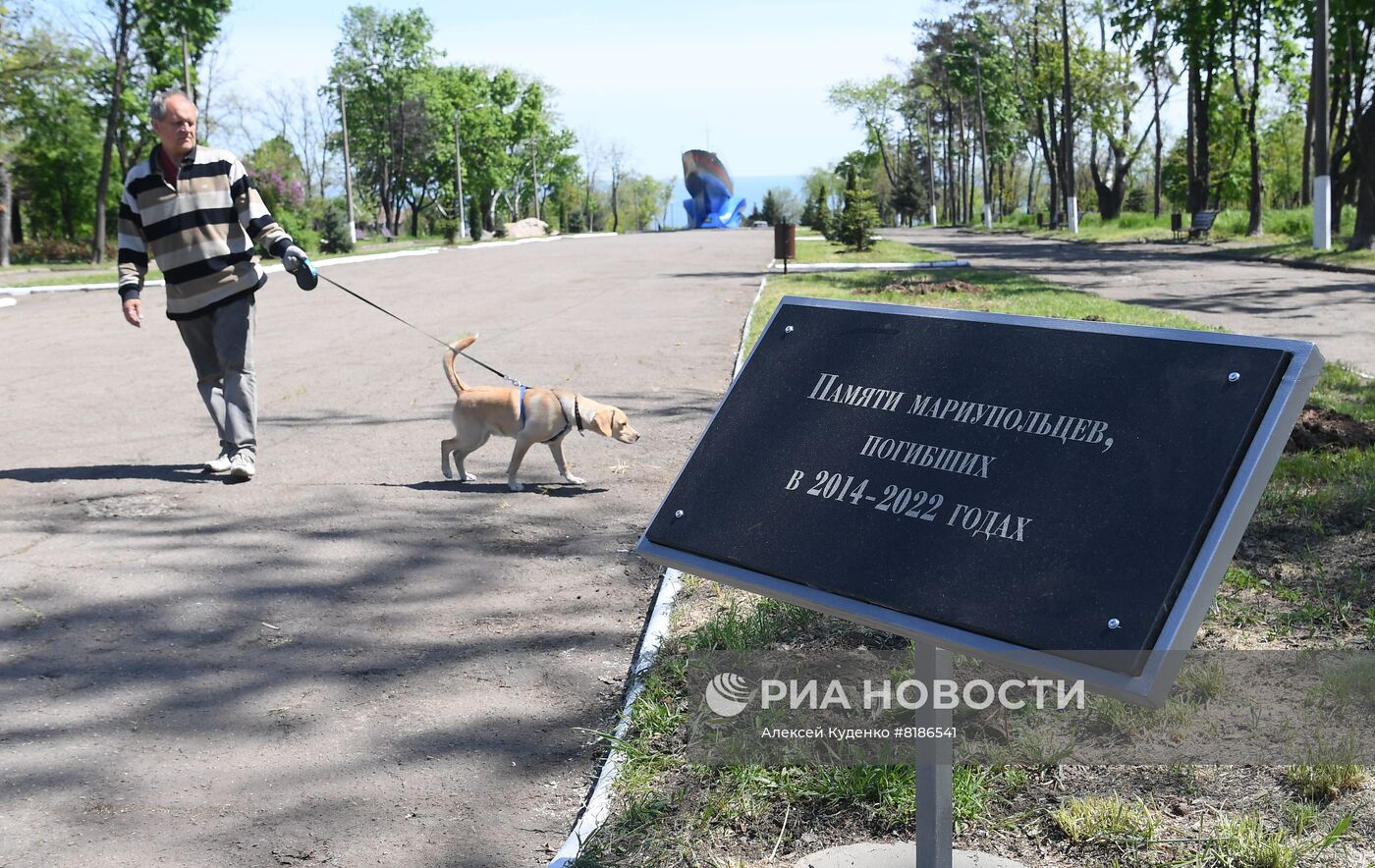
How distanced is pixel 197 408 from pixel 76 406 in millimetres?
1077

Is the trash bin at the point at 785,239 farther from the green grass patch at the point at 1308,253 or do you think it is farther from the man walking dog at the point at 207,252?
the man walking dog at the point at 207,252

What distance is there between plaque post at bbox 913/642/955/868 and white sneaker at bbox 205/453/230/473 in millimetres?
5329

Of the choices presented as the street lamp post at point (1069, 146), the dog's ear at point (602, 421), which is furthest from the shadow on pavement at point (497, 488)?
the street lamp post at point (1069, 146)

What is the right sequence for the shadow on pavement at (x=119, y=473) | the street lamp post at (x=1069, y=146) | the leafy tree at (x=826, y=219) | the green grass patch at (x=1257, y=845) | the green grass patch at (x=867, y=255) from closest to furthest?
the green grass patch at (x=1257, y=845), the shadow on pavement at (x=119, y=473), the green grass patch at (x=867, y=255), the leafy tree at (x=826, y=219), the street lamp post at (x=1069, y=146)

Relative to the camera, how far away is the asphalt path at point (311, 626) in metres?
3.20

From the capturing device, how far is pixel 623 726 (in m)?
3.70

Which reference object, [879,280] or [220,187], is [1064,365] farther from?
[879,280]

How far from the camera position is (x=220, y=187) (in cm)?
684

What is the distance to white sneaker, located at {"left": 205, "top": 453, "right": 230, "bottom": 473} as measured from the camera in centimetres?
695

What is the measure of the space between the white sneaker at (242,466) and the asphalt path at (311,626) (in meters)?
0.14

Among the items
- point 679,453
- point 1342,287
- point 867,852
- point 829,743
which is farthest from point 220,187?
point 1342,287

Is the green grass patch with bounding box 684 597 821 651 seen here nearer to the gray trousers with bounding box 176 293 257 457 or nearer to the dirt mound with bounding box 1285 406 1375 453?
the dirt mound with bounding box 1285 406 1375 453

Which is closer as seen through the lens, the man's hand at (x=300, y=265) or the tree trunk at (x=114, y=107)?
the man's hand at (x=300, y=265)

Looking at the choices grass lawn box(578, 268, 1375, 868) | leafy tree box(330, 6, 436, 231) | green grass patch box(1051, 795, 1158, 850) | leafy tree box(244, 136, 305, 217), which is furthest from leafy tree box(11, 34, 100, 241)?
green grass patch box(1051, 795, 1158, 850)
